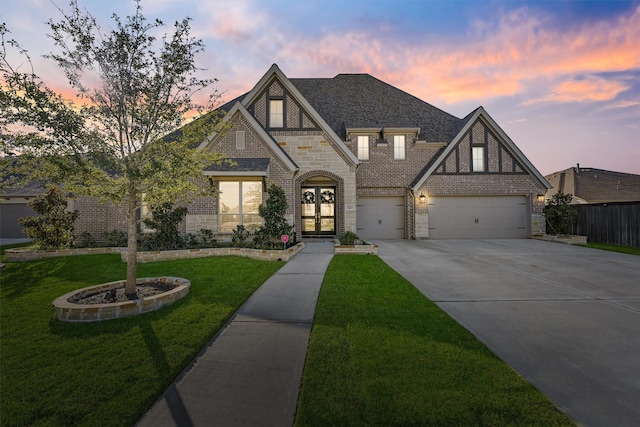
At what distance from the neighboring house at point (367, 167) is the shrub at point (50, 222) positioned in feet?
15.6

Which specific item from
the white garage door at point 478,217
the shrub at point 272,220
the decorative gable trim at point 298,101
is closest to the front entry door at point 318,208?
the decorative gable trim at point 298,101

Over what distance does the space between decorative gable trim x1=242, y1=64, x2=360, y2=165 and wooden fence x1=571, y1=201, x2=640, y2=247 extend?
13.7 meters

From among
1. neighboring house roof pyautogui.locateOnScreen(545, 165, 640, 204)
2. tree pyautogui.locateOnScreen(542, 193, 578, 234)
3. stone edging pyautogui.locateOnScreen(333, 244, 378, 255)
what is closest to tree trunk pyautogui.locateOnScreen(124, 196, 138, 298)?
stone edging pyautogui.locateOnScreen(333, 244, 378, 255)

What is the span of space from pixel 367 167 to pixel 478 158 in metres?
6.86

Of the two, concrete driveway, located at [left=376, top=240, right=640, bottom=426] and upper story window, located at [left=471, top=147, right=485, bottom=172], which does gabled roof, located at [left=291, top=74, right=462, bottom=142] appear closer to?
upper story window, located at [left=471, top=147, right=485, bottom=172]

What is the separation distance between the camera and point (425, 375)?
116 inches

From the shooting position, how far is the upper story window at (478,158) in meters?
17.0

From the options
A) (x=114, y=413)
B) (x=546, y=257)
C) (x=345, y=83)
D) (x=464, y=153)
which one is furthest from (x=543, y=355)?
(x=345, y=83)

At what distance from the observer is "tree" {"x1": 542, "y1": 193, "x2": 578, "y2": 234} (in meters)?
15.4

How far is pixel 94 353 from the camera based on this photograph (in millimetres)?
3523

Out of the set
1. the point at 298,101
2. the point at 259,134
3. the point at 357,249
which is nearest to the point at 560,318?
the point at 357,249

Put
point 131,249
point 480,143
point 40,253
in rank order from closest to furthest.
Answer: point 131,249 → point 40,253 → point 480,143

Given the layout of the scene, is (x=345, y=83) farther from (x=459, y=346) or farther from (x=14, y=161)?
(x=459, y=346)

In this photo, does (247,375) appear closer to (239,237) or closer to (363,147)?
(239,237)
